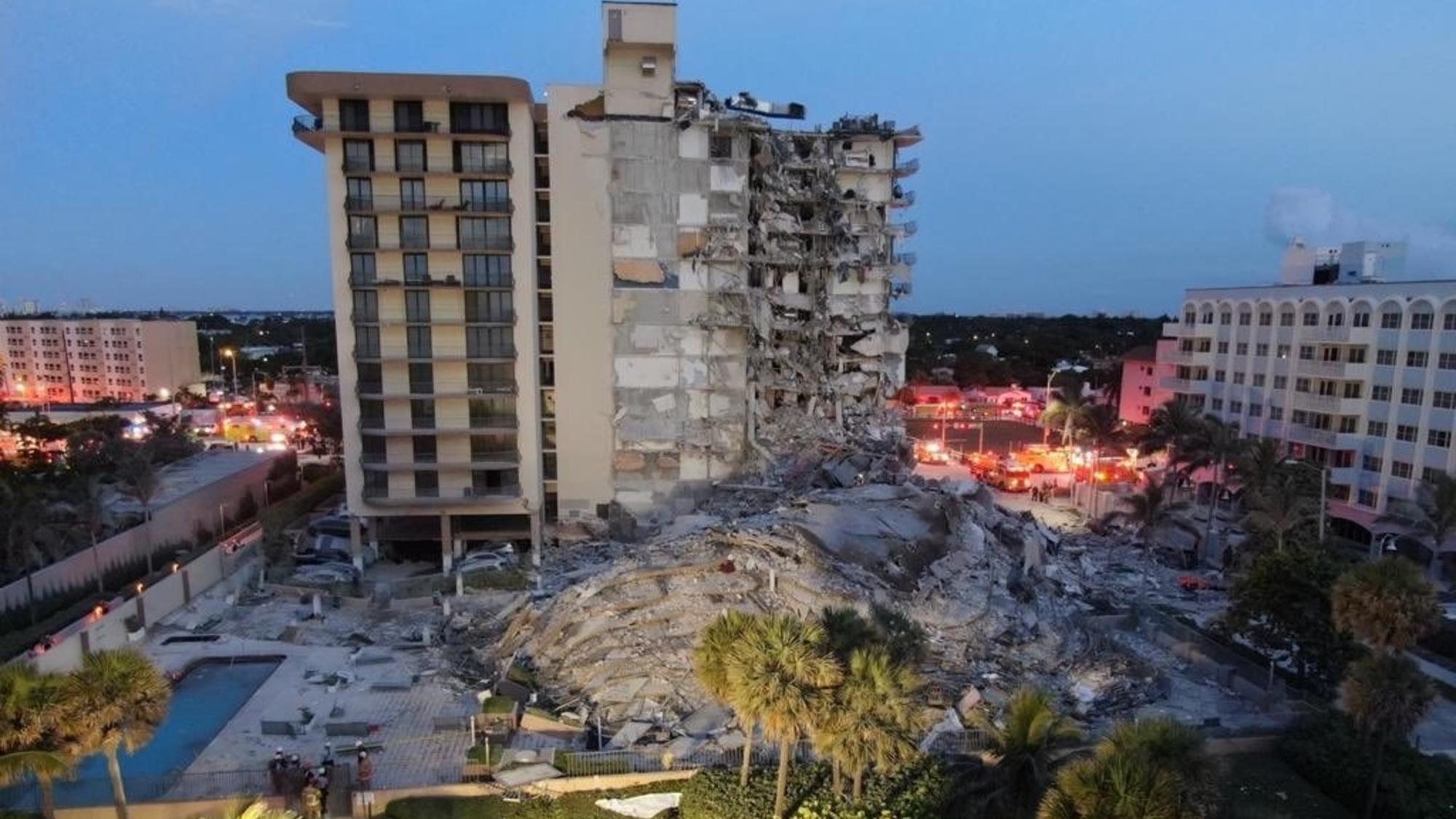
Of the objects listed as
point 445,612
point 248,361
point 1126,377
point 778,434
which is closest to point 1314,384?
point 1126,377

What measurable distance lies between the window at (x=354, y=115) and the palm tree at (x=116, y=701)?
110ft

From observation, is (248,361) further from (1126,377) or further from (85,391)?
(1126,377)

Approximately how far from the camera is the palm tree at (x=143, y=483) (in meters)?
45.4

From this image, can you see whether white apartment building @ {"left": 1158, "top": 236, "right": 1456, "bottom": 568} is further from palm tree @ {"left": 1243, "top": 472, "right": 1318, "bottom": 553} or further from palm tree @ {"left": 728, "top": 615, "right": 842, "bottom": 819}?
palm tree @ {"left": 728, "top": 615, "right": 842, "bottom": 819}

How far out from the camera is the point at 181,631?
37.9m

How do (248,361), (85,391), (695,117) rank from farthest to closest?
1. (248,361)
2. (85,391)
3. (695,117)

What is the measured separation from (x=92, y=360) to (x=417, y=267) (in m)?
104

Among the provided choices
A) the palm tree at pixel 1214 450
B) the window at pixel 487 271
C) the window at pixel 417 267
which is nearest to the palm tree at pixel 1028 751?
the window at pixel 487 271

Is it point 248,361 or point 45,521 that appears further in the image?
point 248,361

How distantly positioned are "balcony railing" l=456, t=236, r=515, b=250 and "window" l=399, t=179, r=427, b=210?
2.75 meters

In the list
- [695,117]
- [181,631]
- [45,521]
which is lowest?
[181,631]

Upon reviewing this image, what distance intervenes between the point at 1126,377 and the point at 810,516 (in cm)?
6128

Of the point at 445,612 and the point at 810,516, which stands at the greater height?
the point at 810,516

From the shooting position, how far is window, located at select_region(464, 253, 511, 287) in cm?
4797
